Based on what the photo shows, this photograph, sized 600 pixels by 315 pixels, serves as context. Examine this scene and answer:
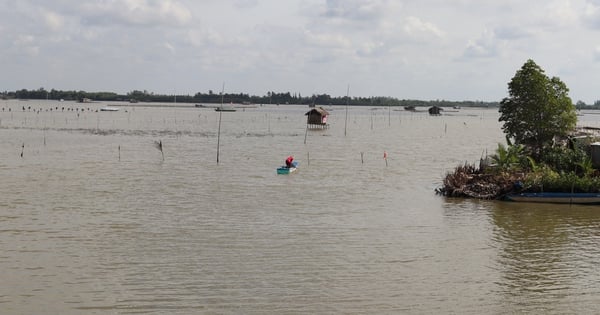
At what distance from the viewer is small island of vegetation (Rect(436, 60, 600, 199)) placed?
26998 millimetres

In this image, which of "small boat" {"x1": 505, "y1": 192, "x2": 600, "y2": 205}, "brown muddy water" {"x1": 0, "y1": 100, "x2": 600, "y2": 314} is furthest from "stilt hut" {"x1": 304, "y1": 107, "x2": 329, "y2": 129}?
"small boat" {"x1": 505, "y1": 192, "x2": 600, "y2": 205}

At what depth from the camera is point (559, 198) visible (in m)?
26.3

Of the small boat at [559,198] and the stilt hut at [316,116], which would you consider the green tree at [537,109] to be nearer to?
the small boat at [559,198]

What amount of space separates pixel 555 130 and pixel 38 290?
2544cm

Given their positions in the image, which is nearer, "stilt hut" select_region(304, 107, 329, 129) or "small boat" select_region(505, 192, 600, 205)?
"small boat" select_region(505, 192, 600, 205)

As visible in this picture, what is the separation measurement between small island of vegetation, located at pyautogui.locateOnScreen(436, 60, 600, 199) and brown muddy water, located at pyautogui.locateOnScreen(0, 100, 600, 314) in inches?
45.4

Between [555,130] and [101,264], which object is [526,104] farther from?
[101,264]

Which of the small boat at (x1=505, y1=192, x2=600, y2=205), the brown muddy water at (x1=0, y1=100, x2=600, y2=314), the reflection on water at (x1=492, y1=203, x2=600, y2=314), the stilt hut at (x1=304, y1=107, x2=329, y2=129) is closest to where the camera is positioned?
the brown muddy water at (x1=0, y1=100, x2=600, y2=314)

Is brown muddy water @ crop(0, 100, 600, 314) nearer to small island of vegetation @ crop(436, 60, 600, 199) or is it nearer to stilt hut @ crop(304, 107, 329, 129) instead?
small island of vegetation @ crop(436, 60, 600, 199)

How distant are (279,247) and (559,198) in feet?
44.4

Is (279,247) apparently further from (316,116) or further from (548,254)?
(316,116)

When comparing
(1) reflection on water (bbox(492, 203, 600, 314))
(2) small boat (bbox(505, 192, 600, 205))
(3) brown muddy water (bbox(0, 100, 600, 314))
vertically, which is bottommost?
(3) brown muddy water (bbox(0, 100, 600, 314))

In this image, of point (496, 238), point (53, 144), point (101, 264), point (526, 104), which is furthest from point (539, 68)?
point (53, 144)

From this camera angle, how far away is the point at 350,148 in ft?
186
